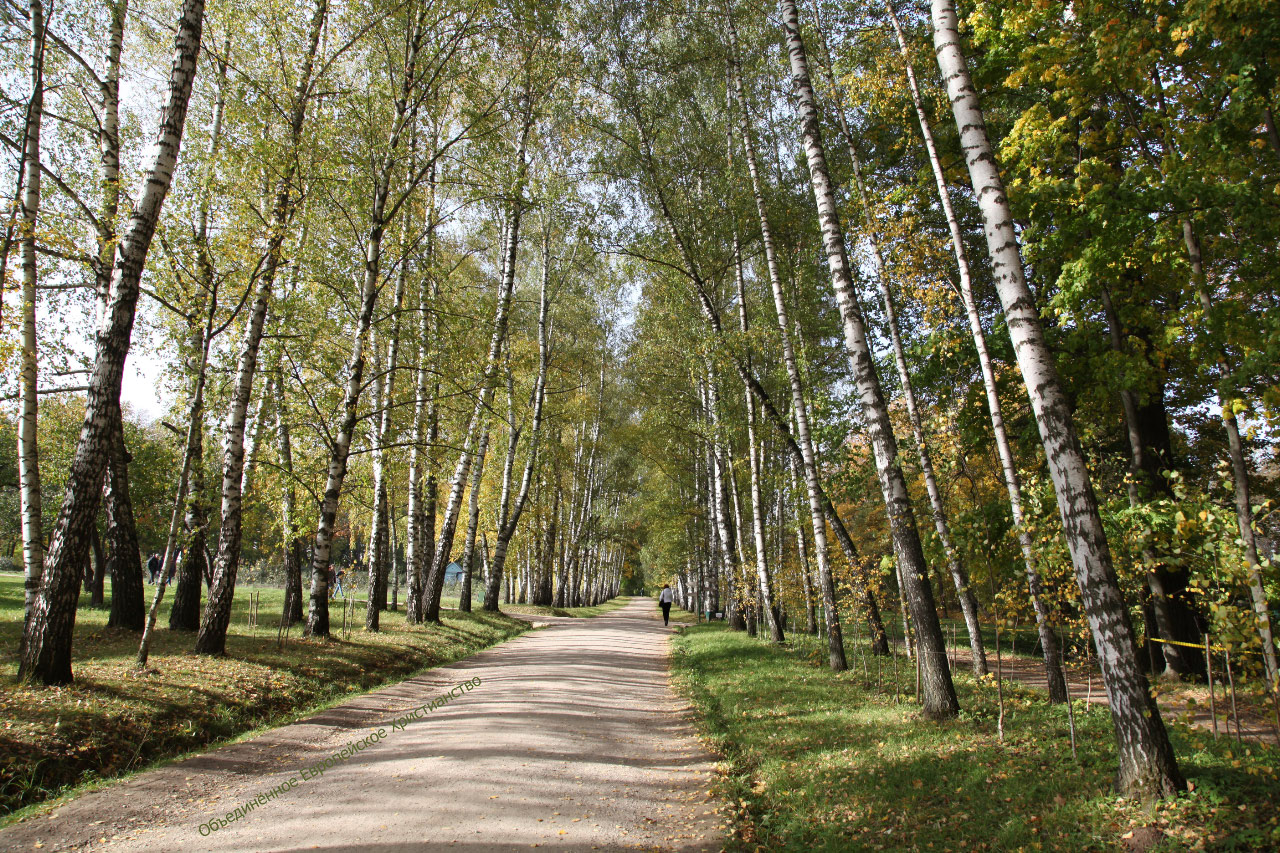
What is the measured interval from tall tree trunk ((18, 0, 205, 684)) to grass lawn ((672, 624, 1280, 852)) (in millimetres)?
6768

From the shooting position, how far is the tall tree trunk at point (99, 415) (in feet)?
21.0

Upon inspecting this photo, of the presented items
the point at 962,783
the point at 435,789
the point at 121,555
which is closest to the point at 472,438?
the point at 121,555

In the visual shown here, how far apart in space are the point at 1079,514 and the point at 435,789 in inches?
202

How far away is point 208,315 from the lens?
8680 mm

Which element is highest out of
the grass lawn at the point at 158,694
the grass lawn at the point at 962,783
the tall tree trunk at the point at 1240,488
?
the tall tree trunk at the point at 1240,488

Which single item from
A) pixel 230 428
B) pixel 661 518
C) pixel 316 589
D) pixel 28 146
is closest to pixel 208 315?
pixel 230 428

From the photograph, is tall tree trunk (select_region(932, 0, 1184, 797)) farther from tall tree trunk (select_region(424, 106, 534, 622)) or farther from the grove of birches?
tall tree trunk (select_region(424, 106, 534, 622))

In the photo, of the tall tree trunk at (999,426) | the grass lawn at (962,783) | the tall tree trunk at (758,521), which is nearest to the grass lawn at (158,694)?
the grass lawn at (962,783)

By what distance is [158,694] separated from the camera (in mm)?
6691

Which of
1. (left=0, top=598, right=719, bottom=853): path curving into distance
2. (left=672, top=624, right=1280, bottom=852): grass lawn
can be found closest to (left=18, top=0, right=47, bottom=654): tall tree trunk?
(left=0, top=598, right=719, bottom=853): path curving into distance

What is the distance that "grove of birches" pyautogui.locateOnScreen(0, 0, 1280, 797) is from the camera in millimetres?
6453

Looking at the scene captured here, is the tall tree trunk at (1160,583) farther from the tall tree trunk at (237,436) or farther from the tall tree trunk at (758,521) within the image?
the tall tree trunk at (237,436)

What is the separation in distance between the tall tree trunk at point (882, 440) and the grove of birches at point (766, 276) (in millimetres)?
44

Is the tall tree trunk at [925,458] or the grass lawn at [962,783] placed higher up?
the tall tree trunk at [925,458]
